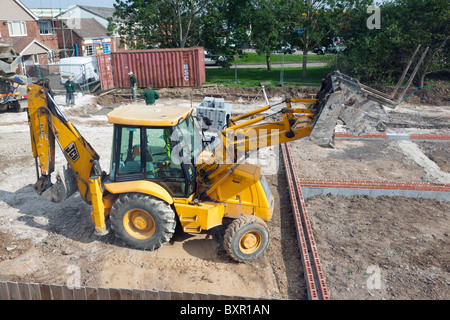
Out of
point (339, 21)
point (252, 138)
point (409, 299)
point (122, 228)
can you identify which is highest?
point (339, 21)

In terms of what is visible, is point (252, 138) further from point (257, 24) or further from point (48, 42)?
point (48, 42)

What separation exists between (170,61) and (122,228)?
54.2ft

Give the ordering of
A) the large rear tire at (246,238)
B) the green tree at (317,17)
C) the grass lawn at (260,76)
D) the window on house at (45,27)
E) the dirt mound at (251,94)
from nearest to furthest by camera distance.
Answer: the large rear tire at (246,238) < the dirt mound at (251,94) < the green tree at (317,17) < the grass lawn at (260,76) < the window on house at (45,27)

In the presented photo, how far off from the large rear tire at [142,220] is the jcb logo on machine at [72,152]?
1.38 meters

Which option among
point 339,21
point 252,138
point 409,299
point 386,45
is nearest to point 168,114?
point 252,138

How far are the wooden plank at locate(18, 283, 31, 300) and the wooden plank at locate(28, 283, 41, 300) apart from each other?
4 centimetres

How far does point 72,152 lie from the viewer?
731 centimetres

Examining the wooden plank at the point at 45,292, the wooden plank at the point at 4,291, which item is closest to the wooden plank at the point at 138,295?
the wooden plank at the point at 45,292

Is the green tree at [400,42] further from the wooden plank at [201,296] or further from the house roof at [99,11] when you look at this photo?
the house roof at [99,11]

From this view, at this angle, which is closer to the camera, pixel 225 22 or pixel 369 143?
pixel 369 143

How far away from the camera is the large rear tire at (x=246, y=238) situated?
6363 millimetres

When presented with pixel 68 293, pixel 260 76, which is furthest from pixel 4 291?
pixel 260 76

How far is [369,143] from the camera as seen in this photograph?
13367 mm

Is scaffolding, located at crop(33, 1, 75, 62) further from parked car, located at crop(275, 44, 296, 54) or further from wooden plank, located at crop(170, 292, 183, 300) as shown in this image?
wooden plank, located at crop(170, 292, 183, 300)
